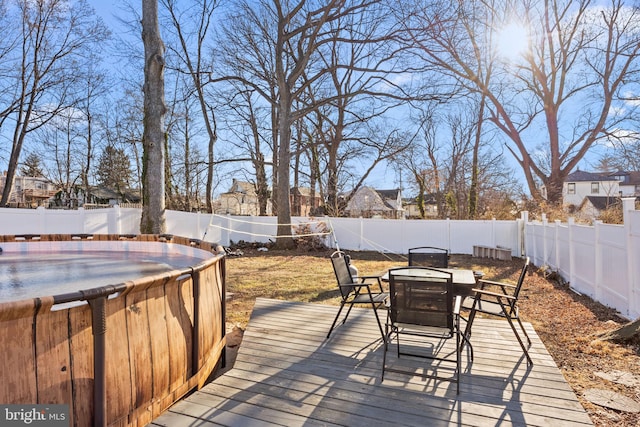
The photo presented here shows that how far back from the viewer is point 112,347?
6.13ft

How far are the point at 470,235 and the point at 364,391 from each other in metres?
10.8

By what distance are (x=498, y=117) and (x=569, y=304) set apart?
12996 mm

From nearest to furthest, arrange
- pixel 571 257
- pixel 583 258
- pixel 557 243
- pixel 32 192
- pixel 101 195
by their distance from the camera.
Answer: pixel 583 258, pixel 571 257, pixel 557 243, pixel 101 195, pixel 32 192

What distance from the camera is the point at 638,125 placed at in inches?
545

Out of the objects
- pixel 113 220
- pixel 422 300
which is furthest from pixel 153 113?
pixel 422 300

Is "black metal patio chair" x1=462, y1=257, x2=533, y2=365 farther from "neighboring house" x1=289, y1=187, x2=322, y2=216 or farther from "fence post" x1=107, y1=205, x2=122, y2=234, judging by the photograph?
"neighboring house" x1=289, y1=187, x2=322, y2=216

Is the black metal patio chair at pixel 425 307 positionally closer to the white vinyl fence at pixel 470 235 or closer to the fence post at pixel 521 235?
the white vinyl fence at pixel 470 235

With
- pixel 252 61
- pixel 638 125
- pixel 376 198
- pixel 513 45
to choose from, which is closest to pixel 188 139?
pixel 252 61

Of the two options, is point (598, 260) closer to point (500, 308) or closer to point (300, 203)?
point (500, 308)

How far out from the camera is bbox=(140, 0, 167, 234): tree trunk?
8219mm

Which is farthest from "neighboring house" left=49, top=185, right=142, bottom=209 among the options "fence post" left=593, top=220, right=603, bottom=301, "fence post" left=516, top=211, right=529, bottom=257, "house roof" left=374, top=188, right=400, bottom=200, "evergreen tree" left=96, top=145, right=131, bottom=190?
"fence post" left=593, top=220, right=603, bottom=301

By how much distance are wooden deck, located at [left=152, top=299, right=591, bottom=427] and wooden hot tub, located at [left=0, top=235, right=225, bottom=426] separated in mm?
252

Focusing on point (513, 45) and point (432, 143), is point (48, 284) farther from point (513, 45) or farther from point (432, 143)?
point (432, 143)

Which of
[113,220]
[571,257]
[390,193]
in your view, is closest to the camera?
[571,257]
